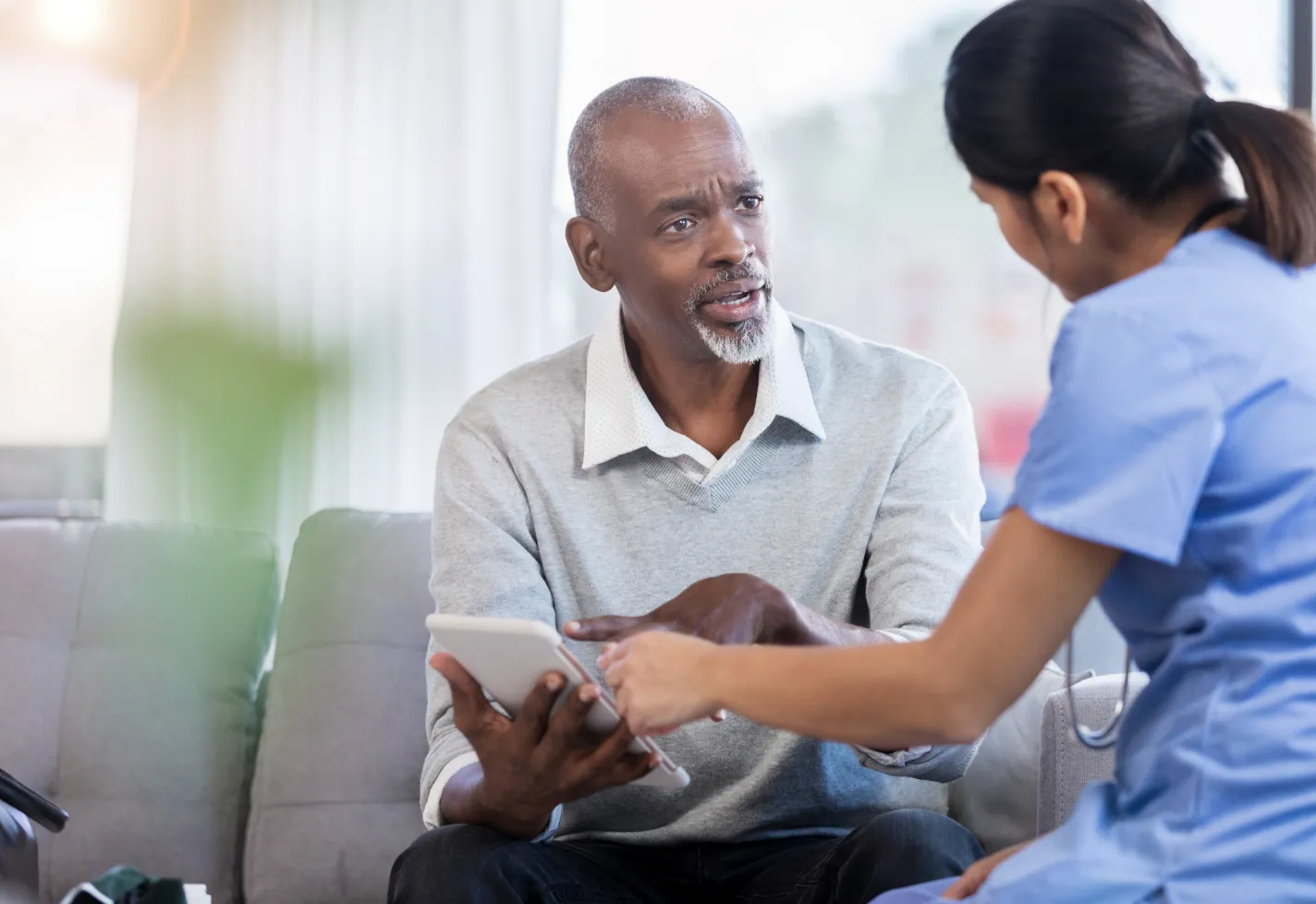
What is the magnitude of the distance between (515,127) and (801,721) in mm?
2125

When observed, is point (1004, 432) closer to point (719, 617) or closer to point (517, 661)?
point (719, 617)

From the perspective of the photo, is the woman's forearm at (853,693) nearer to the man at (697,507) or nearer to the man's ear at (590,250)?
the man at (697,507)

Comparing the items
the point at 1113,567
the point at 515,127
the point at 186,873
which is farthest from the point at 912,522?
the point at 515,127

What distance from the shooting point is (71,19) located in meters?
3.03

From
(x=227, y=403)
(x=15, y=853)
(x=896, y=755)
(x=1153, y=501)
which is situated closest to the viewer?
(x=1153, y=501)

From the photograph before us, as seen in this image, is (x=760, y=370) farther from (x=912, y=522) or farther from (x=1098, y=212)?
(x=1098, y=212)

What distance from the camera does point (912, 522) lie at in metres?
1.72

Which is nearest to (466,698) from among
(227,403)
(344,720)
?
(344,720)

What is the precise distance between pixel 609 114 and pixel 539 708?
2.91 feet

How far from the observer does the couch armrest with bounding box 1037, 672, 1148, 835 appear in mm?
1735

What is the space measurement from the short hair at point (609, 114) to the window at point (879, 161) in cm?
115

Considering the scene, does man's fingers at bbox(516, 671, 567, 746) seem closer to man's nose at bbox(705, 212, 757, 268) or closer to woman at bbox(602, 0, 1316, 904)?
woman at bbox(602, 0, 1316, 904)

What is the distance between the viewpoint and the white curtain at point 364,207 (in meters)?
2.97

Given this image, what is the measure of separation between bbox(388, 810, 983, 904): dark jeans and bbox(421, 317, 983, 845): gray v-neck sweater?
0.03m
